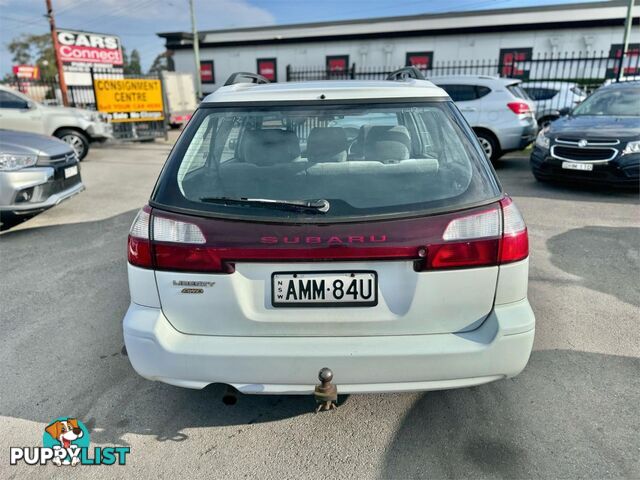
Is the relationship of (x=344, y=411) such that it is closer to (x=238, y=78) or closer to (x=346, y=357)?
(x=346, y=357)

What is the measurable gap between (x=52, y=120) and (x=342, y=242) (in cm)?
1155

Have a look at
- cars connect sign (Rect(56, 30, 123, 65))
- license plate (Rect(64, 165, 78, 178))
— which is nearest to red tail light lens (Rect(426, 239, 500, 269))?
license plate (Rect(64, 165, 78, 178))

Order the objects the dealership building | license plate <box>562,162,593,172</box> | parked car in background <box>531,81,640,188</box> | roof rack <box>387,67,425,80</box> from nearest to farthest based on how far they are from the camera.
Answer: roof rack <box>387,67,425,80</box> < parked car in background <box>531,81,640,188</box> < license plate <box>562,162,593,172</box> < the dealership building

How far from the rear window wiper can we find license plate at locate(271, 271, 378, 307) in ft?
0.92

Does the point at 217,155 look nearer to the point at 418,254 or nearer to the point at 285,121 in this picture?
the point at 285,121

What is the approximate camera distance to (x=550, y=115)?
13.6 meters

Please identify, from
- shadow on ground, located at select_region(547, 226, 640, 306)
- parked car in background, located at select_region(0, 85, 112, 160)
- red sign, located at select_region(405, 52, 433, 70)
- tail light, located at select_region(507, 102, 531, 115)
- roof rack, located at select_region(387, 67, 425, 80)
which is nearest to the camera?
roof rack, located at select_region(387, 67, 425, 80)

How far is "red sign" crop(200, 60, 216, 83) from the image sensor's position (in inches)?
1438

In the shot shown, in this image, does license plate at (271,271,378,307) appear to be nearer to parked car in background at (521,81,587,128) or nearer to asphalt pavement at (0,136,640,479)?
asphalt pavement at (0,136,640,479)

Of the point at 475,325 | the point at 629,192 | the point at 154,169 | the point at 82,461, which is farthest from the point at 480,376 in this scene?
the point at 154,169

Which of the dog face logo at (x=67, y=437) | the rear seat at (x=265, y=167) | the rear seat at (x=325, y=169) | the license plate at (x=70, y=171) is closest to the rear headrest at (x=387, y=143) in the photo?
the rear seat at (x=325, y=169)

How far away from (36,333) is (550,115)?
1425 centimetres

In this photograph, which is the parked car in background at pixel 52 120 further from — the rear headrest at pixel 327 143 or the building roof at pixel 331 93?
the rear headrest at pixel 327 143

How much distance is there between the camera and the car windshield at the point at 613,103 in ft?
24.4
